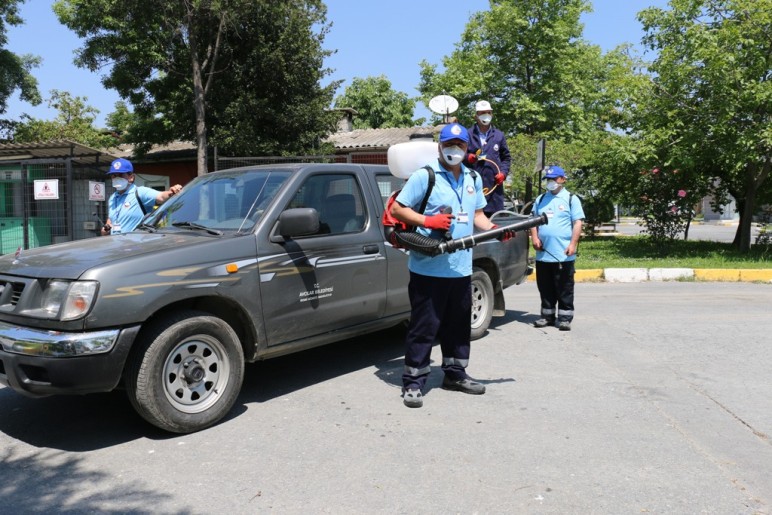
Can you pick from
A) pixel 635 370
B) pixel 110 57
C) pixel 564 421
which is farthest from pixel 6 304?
pixel 110 57

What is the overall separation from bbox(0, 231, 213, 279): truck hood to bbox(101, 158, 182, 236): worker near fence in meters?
2.27

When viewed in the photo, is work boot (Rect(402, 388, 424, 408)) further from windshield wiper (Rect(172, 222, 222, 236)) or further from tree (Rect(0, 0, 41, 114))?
tree (Rect(0, 0, 41, 114))

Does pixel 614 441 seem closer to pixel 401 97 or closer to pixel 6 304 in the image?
pixel 6 304

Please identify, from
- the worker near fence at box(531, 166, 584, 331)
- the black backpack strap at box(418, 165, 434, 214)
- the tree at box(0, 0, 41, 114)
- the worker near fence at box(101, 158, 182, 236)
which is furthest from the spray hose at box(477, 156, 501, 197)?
the tree at box(0, 0, 41, 114)

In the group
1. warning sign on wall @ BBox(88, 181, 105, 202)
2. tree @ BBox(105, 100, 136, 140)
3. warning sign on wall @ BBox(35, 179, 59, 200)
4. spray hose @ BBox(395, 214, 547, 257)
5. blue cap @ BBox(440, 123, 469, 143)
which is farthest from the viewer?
tree @ BBox(105, 100, 136, 140)

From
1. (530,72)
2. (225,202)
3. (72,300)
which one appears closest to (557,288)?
(225,202)

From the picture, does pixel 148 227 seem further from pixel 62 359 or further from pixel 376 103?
pixel 376 103

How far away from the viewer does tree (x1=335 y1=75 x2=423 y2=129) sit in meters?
50.6

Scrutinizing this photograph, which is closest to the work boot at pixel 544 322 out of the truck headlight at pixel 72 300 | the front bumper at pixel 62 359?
the front bumper at pixel 62 359

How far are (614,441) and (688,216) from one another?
13369 mm

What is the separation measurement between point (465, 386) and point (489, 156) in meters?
3.68

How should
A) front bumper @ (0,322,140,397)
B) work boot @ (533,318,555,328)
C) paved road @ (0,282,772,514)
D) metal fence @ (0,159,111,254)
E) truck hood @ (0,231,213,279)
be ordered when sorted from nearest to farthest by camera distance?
paved road @ (0,282,772,514), front bumper @ (0,322,140,397), truck hood @ (0,231,213,279), work boot @ (533,318,555,328), metal fence @ (0,159,111,254)

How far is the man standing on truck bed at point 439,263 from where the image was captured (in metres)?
4.48

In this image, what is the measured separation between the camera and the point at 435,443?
385 centimetres
